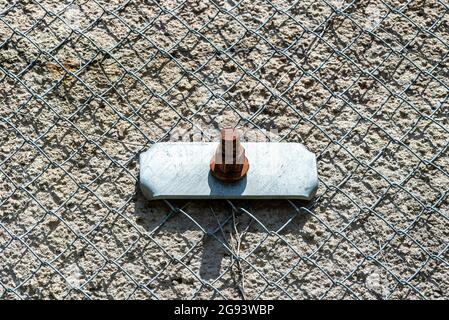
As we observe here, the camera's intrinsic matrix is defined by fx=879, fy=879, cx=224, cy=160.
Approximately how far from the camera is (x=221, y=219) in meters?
2.18

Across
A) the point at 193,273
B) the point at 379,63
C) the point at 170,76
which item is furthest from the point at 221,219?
the point at 379,63

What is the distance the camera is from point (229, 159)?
2113 millimetres

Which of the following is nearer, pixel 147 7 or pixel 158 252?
pixel 158 252

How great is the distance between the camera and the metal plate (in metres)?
2.18

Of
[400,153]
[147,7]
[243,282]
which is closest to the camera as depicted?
[243,282]

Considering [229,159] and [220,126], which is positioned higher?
[220,126]

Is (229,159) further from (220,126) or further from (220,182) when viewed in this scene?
(220,126)

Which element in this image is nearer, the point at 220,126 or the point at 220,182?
the point at 220,182

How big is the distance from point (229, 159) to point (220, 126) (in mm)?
210

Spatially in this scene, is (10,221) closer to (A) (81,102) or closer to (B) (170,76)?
(A) (81,102)

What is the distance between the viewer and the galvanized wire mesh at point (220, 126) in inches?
84.5

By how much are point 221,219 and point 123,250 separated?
0.25 metres

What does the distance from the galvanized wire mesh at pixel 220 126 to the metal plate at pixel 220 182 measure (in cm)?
4

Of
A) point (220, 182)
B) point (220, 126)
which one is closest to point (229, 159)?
point (220, 182)
